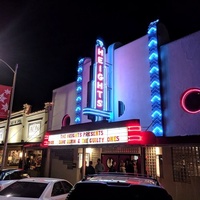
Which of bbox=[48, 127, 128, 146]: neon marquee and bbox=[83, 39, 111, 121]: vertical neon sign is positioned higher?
bbox=[83, 39, 111, 121]: vertical neon sign

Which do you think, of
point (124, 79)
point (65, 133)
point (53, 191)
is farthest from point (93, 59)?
point (53, 191)

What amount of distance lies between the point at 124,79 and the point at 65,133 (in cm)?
507

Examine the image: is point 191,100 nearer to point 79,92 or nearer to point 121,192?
point 79,92

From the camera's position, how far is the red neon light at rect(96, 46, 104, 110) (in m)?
14.8

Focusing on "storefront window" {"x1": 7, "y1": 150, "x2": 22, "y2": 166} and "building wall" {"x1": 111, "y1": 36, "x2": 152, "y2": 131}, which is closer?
"building wall" {"x1": 111, "y1": 36, "x2": 152, "y2": 131}

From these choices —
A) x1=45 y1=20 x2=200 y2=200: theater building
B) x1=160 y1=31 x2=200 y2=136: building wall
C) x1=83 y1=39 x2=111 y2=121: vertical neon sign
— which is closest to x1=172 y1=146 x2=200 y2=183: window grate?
x1=45 y1=20 x2=200 y2=200: theater building

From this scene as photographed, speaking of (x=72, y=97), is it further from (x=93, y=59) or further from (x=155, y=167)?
(x=155, y=167)

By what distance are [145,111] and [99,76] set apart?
3.71 m

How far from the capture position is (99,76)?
1519 centimetres

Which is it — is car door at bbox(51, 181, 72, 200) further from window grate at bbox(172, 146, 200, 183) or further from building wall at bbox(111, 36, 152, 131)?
building wall at bbox(111, 36, 152, 131)

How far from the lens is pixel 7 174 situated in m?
11.4

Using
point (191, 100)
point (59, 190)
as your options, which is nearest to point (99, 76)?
point (191, 100)

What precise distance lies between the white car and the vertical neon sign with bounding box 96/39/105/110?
7597 millimetres

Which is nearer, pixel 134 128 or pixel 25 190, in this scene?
pixel 25 190
